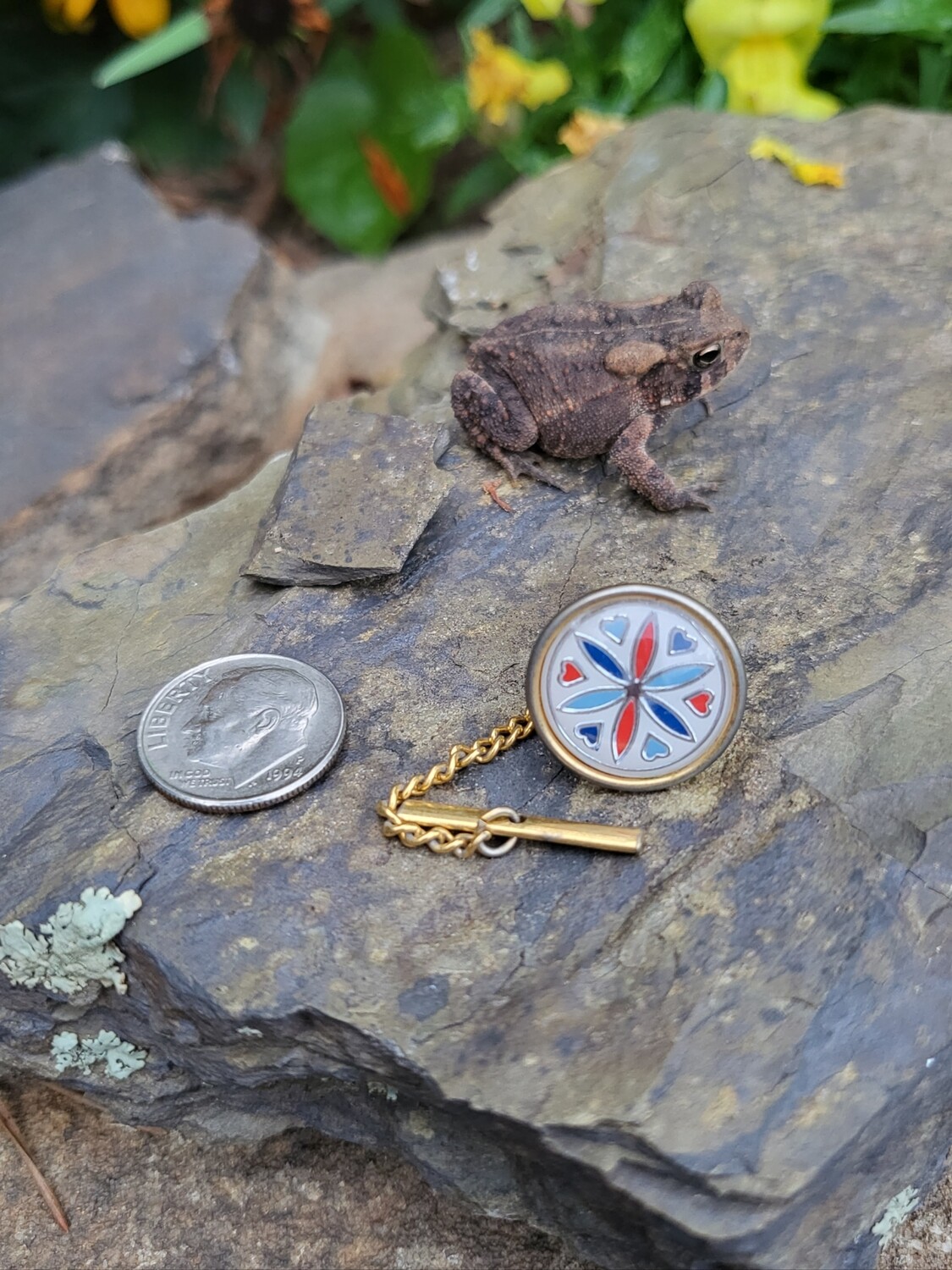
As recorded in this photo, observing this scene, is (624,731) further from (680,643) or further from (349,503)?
(349,503)

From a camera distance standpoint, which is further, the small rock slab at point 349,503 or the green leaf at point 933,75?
the green leaf at point 933,75

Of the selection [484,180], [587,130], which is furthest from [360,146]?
[587,130]

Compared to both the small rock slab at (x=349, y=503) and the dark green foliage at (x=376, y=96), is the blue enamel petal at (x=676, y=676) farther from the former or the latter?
the dark green foliage at (x=376, y=96)

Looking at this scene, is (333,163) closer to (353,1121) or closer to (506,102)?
(506,102)

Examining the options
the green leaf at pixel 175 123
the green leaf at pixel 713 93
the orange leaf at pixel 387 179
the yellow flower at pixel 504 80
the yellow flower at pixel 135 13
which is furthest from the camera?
the green leaf at pixel 175 123

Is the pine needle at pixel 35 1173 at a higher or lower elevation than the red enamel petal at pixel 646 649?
lower

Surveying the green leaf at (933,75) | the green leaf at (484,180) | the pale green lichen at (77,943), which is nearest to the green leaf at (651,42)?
the green leaf at (484,180)

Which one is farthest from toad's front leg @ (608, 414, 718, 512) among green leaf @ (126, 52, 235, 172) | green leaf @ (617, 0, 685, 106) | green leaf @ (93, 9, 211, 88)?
green leaf @ (126, 52, 235, 172)
